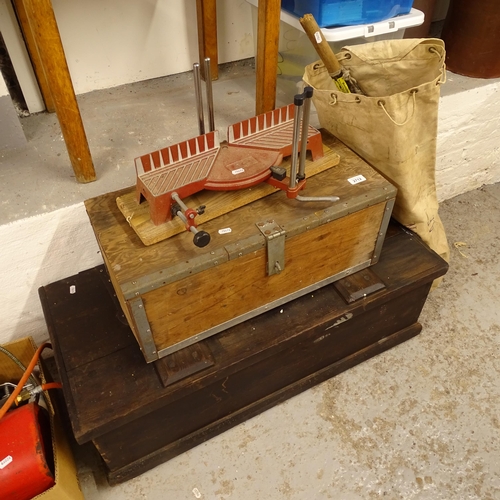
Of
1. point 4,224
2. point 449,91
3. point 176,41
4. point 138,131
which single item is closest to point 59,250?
point 4,224

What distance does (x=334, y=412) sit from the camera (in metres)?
1.29

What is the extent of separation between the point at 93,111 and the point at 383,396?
4.19 ft

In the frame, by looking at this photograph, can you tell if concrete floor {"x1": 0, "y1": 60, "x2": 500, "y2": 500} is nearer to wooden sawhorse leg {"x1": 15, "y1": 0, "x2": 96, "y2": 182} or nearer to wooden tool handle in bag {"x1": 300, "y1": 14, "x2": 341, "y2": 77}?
wooden sawhorse leg {"x1": 15, "y1": 0, "x2": 96, "y2": 182}

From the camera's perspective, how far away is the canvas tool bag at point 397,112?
1104 millimetres

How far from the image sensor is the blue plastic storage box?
4.18ft

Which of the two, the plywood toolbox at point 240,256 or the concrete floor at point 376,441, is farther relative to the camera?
the concrete floor at point 376,441

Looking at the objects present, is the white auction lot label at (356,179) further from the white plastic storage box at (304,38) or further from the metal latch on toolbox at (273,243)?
the white plastic storage box at (304,38)

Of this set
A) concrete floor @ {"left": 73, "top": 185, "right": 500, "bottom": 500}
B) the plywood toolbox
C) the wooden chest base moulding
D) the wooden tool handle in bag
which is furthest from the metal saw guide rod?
concrete floor @ {"left": 73, "top": 185, "right": 500, "bottom": 500}

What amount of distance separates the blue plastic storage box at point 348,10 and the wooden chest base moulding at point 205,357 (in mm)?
611

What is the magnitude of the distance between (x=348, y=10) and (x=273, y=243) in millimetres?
783

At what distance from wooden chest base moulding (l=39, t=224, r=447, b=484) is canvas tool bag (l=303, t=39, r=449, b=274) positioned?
13cm

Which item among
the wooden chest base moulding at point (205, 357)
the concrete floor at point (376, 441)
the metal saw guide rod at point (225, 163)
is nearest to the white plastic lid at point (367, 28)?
the metal saw guide rod at point (225, 163)

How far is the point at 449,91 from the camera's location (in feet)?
5.28

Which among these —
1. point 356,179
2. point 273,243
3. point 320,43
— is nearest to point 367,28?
point 320,43
